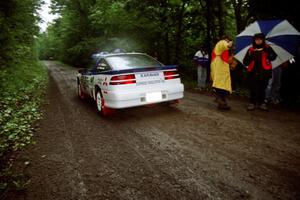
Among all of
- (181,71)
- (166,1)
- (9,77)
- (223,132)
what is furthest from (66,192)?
(181,71)

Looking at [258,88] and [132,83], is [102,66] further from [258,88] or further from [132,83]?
[258,88]

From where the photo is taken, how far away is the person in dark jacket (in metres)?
6.51

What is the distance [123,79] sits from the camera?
600 centimetres

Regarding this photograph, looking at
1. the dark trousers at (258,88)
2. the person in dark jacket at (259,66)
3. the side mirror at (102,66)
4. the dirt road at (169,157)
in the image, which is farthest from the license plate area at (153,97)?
the dark trousers at (258,88)

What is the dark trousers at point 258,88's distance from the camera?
268 inches

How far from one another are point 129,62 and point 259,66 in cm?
334

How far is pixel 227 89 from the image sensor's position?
6.73 metres

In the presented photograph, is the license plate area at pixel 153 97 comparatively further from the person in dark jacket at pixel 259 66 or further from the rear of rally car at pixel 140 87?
the person in dark jacket at pixel 259 66

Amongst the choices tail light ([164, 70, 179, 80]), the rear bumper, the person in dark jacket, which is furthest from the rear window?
the person in dark jacket

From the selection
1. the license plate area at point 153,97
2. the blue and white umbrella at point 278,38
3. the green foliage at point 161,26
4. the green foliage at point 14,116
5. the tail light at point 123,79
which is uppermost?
the green foliage at point 161,26

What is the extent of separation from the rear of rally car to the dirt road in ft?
1.59

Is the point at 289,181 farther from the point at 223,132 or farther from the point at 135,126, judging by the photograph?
the point at 135,126

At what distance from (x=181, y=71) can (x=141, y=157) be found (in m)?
13.7

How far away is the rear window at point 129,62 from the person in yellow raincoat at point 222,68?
1534 millimetres
